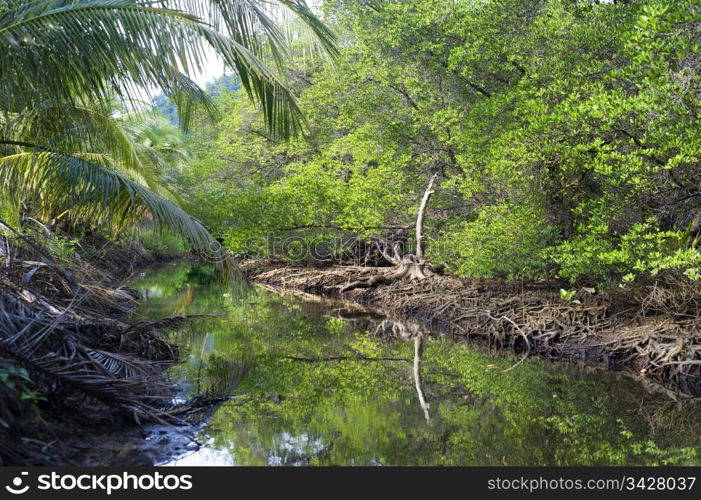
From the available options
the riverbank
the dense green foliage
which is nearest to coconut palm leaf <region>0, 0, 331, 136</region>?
the dense green foliage

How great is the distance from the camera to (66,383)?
5.22 m

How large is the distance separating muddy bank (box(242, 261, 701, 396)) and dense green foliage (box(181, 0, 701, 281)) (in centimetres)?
50

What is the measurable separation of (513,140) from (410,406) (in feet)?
15.9

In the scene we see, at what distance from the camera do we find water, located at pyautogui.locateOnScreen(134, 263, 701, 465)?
18.3 ft

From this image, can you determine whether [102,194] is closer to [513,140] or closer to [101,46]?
[101,46]

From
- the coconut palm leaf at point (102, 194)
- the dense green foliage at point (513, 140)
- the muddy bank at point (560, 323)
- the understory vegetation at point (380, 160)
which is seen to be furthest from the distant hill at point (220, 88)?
the muddy bank at point (560, 323)

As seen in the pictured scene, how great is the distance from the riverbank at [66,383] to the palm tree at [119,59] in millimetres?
1072

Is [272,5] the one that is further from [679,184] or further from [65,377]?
[679,184]

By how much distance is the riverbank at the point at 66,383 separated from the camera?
15.3 ft

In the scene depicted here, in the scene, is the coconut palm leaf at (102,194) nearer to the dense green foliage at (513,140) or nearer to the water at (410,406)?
the water at (410,406)
